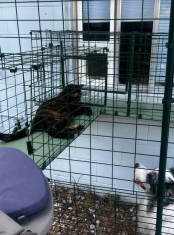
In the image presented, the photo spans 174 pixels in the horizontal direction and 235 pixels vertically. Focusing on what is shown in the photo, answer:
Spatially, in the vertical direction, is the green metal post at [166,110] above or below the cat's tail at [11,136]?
above

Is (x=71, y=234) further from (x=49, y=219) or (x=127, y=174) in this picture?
(x=49, y=219)

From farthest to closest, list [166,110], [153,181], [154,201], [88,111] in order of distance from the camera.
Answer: [88,111] → [153,181] → [154,201] → [166,110]

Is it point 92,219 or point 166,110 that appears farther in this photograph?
point 92,219

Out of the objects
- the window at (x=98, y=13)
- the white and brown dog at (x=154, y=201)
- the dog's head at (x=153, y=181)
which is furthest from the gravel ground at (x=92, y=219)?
the window at (x=98, y=13)

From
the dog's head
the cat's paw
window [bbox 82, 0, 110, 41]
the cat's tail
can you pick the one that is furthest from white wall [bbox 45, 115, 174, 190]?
window [bbox 82, 0, 110, 41]

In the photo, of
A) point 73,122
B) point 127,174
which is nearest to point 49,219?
point 73,122

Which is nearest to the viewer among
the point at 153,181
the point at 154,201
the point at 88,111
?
the point at 154,201

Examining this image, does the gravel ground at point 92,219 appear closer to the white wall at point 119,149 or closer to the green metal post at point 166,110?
the white wall at point 119,149

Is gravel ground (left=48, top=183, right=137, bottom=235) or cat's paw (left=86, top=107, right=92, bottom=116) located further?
cat's paw (left=86, top=107, right=92, bottom=116)

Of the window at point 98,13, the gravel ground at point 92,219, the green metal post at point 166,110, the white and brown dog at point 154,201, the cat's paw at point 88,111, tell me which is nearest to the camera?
the green metal post at point 166,110

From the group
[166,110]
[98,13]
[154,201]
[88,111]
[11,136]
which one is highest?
[98,13]

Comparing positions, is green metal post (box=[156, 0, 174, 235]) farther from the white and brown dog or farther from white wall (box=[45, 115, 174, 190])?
white wall (box=[45, 115, 174, 190])

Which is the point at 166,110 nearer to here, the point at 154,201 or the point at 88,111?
the point at 154,201

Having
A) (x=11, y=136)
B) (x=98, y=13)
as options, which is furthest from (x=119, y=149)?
(x=98, y=13)
